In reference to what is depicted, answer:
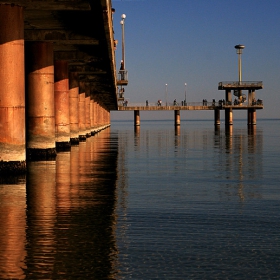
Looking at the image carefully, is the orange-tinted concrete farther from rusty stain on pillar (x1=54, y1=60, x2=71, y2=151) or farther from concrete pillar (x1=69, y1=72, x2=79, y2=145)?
rusty stain on pillar (x1=54, y1=60, x2=71, y2=151)

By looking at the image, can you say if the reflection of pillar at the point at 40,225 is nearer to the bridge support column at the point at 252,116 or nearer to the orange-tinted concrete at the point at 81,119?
the orange-tinted concrete at the point at 81,119

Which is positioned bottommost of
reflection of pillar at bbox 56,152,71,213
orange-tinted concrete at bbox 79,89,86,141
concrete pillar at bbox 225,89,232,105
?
reflection of pillar at bbox 56,152,71,213

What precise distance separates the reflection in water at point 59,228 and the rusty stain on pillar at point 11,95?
993 mm

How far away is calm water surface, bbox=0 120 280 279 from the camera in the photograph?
30.6 ft

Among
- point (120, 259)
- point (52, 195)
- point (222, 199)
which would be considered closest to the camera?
point (120, 259)

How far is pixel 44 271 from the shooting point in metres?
9.09

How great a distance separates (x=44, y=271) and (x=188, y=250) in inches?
95.3

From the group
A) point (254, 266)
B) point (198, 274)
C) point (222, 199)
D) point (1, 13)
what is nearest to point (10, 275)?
point (198, 274)

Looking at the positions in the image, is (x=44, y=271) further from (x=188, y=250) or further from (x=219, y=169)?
(x=219, y=169)

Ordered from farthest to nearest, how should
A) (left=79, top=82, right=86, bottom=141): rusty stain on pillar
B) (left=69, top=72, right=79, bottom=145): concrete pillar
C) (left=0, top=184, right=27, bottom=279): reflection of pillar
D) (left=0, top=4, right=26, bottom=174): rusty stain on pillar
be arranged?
(left=79, top=82, right=86, bottom=141): rusty stain on pillar, (left=69, top=72, right=79, bottom=145): concrete pillar, (left=0, top=4, right=26, bottom=174): rusty stain on pillar, (left=0, top=184, right=27, bottom=279): reflection of pillar

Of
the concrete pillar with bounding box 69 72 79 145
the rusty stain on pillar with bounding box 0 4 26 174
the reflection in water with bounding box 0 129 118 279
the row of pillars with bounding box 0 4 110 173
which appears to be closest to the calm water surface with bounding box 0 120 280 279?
the reflection in water with bounding box 0 129 118 279

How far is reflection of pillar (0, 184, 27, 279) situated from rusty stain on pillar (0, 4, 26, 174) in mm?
4266

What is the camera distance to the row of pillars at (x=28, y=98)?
23.1 metres

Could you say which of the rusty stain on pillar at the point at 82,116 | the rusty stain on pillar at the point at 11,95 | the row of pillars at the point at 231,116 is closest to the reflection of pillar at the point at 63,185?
the rusty stain on pillar at the point at 11,95
